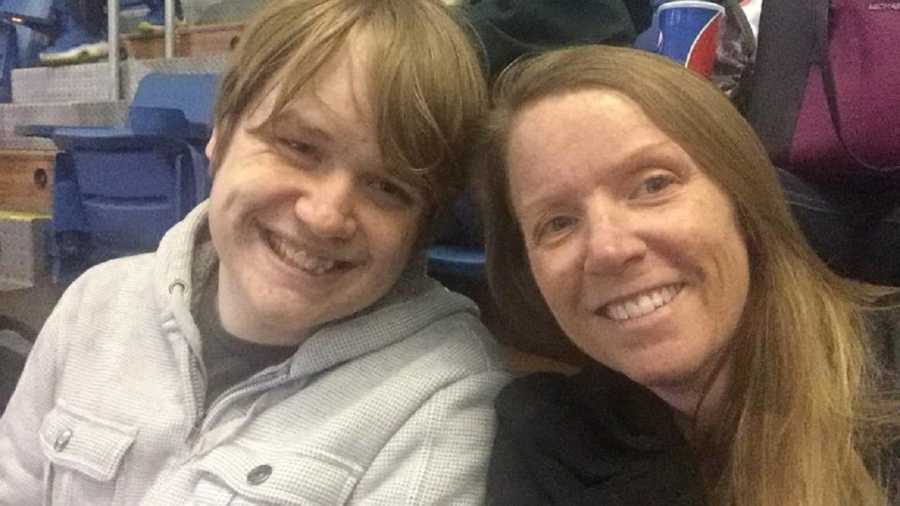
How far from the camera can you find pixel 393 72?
84cm

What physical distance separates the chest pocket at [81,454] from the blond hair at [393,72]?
295 mm

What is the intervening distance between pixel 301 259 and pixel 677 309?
35 cm

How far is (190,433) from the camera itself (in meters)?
0.90

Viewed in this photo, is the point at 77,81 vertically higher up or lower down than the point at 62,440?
lower down

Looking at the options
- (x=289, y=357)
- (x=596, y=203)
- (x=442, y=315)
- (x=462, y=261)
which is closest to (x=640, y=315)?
(x=596, y=203)

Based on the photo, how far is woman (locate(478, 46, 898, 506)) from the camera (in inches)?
29.9

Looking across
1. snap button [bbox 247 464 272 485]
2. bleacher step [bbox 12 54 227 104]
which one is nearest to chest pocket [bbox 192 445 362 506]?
snap button [bbox 247 464 272 485]

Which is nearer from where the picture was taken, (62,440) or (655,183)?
(655,183)

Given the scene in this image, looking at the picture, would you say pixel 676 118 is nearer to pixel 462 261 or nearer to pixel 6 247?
pixel 462 261

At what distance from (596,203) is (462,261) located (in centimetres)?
48

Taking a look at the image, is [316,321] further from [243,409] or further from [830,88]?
[830,88]

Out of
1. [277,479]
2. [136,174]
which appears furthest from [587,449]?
[136,174]

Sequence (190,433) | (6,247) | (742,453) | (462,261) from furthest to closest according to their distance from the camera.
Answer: (6,247) < (462,261) < (190,433) < (742,453)

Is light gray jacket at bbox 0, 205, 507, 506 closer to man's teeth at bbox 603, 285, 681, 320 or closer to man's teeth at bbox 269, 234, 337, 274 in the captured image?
man's teeth at bbox 269, 234, 337, 274
